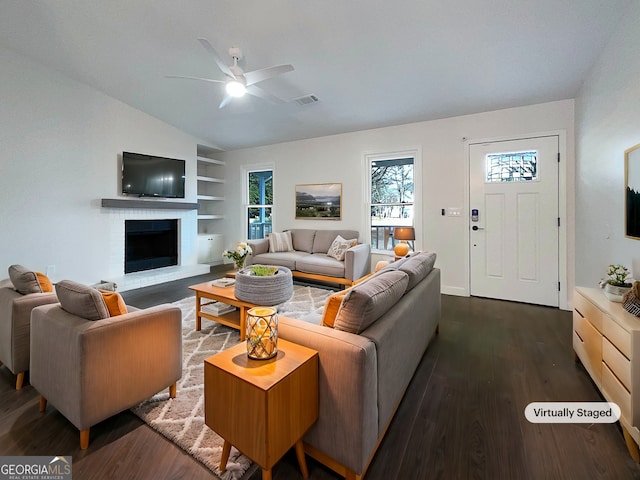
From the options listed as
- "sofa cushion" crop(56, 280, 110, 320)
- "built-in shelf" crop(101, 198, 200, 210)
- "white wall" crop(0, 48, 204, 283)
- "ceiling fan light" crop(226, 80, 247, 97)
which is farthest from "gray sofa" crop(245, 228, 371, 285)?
"sofa cushion" crop(56, 280, 110, 320)

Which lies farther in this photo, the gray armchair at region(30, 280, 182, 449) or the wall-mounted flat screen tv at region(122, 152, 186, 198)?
the wall-mounted flat screen tv at region(122, 152, 186, 198)

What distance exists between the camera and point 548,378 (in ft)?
7.07

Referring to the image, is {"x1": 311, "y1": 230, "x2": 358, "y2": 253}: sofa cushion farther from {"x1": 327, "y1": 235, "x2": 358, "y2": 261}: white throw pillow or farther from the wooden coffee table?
the wooden coffee table

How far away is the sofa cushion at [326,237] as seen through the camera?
5.14 meters

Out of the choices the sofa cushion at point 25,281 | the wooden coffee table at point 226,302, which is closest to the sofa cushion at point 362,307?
the wooden coffee table at point 226,302

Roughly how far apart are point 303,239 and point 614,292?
4254 mm

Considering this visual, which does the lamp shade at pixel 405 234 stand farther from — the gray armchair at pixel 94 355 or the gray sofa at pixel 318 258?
the gray armchair at pixel 94 355

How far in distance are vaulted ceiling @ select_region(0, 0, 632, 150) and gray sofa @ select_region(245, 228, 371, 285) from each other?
2.04 m

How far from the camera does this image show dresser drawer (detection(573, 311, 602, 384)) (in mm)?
1892

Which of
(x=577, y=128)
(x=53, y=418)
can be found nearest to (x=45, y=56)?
(x=53, y=418)

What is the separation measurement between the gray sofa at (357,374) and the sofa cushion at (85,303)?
961 mm

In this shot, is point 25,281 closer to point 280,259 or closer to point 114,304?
point 114,304

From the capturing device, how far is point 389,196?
4.97 m

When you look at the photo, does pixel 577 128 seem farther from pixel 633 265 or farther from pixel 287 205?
pixel 287 205
